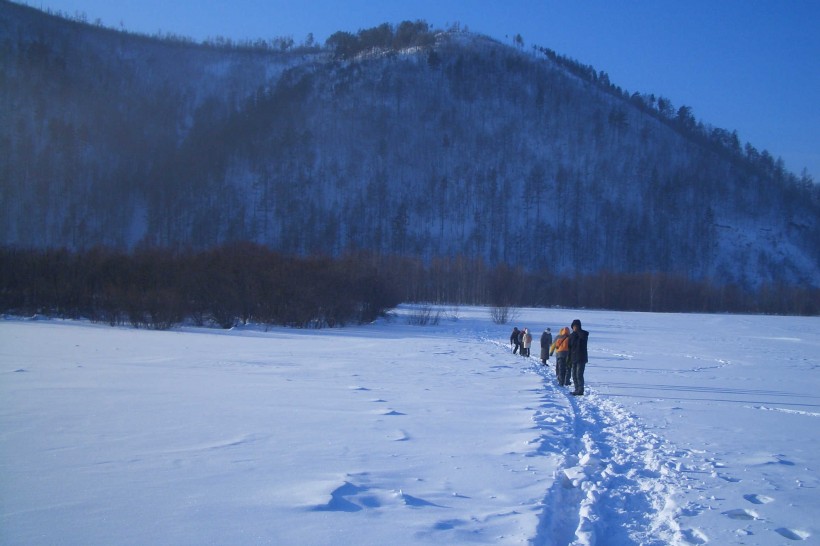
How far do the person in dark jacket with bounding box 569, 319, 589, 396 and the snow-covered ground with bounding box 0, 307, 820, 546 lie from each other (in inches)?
18.7

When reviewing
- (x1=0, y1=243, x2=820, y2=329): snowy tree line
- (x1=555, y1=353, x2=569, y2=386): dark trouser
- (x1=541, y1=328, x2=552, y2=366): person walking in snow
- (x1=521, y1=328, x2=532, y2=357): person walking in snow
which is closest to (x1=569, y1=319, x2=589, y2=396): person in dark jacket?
(x1=555, y1=353, x2=569, y2=386): dark trouser

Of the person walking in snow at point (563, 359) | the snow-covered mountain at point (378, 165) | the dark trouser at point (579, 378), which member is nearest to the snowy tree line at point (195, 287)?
the person walking in snow at point (563, 359)

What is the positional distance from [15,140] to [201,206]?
28.8 metres

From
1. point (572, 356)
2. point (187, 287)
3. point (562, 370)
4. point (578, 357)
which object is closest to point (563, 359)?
point (562, 370)

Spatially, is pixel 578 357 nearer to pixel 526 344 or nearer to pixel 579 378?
pixel 579 378

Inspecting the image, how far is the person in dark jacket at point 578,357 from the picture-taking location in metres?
13.2

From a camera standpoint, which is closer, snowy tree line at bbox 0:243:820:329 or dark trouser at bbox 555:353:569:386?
dark trouser at bbox 555:353:569:386

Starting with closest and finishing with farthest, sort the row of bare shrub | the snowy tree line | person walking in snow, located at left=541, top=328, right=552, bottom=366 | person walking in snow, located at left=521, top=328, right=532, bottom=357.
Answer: person walking in snow, located at left=541, top=328, right=552, bottom=366 → person walking in snow, located at left=521, top=328, right=532, bottom=357 → the snowy tree line → the row of bare shrub

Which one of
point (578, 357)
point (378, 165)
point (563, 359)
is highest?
point (378, 165)

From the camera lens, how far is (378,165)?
344ft

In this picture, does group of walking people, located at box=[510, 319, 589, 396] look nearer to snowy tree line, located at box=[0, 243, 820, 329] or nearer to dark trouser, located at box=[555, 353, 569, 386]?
dark trouser, located at box=[555, 353, 569, 386]

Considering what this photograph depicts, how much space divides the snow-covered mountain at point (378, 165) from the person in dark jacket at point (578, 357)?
78.4m

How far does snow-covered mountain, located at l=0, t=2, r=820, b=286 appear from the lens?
9600cm

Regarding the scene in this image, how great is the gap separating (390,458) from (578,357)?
7200 mm
